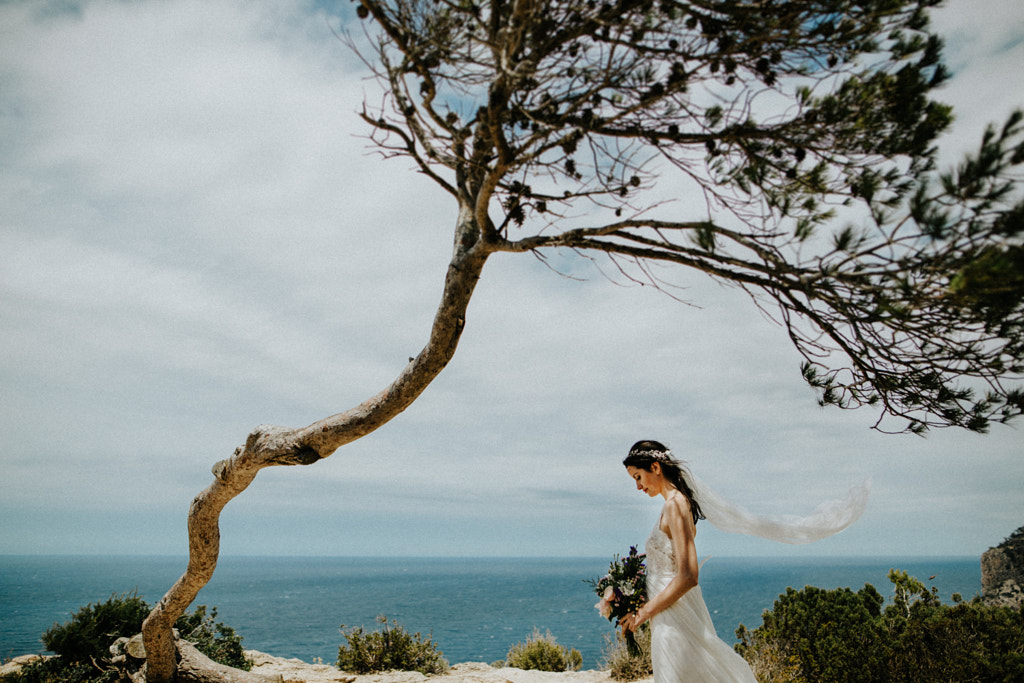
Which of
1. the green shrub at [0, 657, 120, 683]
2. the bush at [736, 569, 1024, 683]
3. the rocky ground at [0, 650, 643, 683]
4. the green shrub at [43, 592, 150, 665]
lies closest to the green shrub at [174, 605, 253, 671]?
the rocky ground at [0, 650, 643, 683]

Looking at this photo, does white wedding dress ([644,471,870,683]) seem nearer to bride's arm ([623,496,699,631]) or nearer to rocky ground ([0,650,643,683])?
bride's arm ([623,496,699,631])

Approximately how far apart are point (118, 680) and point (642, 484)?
672 cm

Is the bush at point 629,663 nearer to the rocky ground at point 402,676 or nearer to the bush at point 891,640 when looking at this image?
the rocky ground at point 402,676

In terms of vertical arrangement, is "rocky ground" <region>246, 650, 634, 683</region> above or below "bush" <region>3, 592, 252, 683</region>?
below

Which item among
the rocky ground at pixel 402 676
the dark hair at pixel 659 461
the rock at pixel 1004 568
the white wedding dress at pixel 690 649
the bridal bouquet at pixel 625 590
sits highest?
the dark hair at pixel 659 461

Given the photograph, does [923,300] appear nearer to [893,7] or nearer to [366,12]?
[893,7]

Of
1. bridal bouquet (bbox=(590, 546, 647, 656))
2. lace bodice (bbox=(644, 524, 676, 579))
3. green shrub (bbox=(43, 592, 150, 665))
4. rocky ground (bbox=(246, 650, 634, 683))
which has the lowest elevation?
rocky ground (bbox=(246, 650, 634, 683))

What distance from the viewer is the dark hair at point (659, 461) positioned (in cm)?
454

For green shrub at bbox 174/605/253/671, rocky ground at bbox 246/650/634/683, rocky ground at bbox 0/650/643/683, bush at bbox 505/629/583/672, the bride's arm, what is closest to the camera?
the bride's arm

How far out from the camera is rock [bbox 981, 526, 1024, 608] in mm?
12156

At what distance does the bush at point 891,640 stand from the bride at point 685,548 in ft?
8.89

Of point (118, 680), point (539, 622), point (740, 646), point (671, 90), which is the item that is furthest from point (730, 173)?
point (539, 622)

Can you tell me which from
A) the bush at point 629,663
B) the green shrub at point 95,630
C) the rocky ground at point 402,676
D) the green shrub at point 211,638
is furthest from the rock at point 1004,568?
the green shrub at point 95,630

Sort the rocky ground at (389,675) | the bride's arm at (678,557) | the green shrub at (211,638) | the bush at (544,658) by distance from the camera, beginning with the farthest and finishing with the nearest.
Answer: the bush at (544,658) < the rocky ground at (389,675) < the green shrub at (211,638) < the bride's arm at (678,557)
